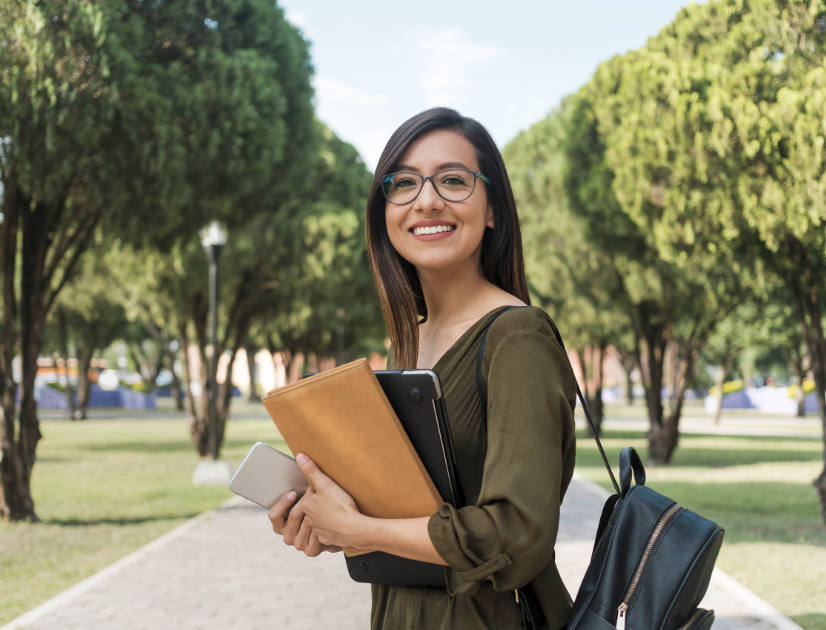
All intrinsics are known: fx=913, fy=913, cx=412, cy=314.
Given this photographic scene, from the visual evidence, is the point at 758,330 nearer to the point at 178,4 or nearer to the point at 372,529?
the point at 178,4

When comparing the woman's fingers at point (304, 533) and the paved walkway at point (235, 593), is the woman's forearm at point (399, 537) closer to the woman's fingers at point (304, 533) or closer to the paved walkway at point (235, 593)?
the woman's fingers at point (304, 533)

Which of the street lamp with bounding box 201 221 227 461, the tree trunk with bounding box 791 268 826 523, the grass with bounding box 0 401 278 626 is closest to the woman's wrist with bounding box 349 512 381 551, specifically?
the grass with bounding box 0 401 278 626

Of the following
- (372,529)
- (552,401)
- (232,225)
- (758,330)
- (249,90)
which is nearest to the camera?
(552,401)

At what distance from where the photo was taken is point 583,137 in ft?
59.7

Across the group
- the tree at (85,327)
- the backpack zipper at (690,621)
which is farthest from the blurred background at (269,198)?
the tree at (85,327)

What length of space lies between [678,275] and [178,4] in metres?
10.5

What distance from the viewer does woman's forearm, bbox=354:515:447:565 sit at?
61.8 inches

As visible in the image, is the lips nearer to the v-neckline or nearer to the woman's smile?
the woman's smile

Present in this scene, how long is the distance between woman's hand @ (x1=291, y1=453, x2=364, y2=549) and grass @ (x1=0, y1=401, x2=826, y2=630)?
5833 mm

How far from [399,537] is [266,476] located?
321 mm

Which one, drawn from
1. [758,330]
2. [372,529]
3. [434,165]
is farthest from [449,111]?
[758,330]

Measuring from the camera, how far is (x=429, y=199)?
1.84m

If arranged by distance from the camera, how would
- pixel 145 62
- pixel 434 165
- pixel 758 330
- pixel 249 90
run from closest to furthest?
pixel 434 165, pixel 145 62, pixel 249 90, pixel 758 330

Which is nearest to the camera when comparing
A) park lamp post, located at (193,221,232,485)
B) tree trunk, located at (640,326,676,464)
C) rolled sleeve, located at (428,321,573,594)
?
rolled sleeve, located at (428,321,573,594)
